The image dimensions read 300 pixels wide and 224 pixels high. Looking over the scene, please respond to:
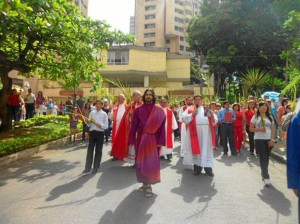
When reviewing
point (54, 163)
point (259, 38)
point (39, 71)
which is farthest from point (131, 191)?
point (259, 38)

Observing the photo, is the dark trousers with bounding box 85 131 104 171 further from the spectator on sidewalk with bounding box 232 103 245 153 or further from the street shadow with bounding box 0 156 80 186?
the spectator on sidewalk with bounding box 232 103 245 153

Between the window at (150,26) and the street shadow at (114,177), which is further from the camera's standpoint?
the window at (150,26)

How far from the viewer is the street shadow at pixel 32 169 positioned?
7.94m

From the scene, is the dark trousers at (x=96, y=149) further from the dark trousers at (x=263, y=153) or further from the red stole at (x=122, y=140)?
the dark trousers at (x=263, y=153)

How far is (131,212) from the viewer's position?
531 centimetres

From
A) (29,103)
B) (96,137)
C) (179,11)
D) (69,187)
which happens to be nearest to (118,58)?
(29,103)

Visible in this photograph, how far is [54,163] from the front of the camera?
9883mm

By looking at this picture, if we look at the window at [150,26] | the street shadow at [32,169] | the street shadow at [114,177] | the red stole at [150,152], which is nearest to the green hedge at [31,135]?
the street shadow at [32,169]

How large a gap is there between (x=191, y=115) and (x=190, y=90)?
118ft

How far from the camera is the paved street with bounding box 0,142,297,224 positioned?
16.8ft

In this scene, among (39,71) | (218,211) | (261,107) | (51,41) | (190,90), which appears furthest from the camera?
(190,90)

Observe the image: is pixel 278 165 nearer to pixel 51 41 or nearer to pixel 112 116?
pixel 112 116

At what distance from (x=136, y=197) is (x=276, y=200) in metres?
2.40

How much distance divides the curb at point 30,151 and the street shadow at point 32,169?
0.16 metres
